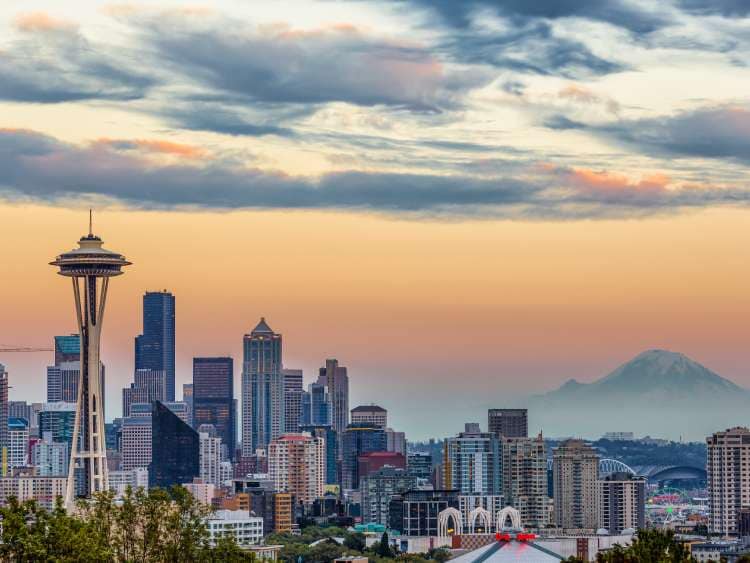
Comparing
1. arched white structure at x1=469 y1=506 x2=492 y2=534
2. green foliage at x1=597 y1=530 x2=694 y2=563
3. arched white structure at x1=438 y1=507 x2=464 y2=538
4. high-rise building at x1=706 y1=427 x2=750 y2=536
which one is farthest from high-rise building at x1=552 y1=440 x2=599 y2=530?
green foliage at x1=597 y1=530 x2=694 y2=563

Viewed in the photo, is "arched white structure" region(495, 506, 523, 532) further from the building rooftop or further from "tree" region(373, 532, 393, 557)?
the building rooftop

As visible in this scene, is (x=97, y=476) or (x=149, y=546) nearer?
(x=149, y=546)

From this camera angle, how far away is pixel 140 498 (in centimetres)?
4641

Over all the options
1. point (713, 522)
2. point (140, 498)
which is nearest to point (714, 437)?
point (713, 522)

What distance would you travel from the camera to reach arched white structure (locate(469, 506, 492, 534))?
521ft

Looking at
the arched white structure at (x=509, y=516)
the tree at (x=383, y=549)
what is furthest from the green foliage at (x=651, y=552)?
the arched white structure at (x=509, y=516)

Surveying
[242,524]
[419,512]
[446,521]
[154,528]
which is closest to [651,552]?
[154,528]

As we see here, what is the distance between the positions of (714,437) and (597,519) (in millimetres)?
14666

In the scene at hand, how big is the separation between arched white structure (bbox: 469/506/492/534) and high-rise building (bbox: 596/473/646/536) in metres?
18.7

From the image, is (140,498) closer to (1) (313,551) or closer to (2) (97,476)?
(1) (313,551)

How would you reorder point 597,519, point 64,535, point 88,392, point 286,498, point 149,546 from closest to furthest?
point 64,535 → point 149,546 → point 88,392 → point 286,498 → point 597,519

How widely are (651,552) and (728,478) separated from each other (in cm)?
14122

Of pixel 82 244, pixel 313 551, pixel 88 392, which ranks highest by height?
pixel 82 244

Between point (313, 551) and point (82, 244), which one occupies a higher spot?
point (82, 244)
